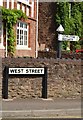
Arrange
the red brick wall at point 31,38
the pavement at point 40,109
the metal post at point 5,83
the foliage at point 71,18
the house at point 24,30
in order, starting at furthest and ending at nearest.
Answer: the foliage at point 71,18
the red brick wall at point 31,38
the house at point 24,30
the metal post at point 5,83
the pavement at point 40,109

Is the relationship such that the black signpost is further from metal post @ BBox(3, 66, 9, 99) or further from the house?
the house

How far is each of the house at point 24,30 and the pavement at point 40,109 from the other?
8.56 m

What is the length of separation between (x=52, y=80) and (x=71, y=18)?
891 inches

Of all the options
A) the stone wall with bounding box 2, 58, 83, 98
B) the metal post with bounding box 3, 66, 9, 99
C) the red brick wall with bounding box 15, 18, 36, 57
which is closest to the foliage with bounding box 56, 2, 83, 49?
the red brick wall with bounding box 15, 18, 36, 57

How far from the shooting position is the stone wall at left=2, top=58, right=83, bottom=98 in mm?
16266

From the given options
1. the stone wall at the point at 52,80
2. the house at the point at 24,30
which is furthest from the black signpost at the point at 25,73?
the house at the point at 24,30

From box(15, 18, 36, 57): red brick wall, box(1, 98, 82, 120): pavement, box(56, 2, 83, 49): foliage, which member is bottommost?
box(1, 98, 82, 120): pavement

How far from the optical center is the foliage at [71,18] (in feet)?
125

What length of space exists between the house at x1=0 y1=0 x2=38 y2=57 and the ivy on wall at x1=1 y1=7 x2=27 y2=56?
15.3 inches

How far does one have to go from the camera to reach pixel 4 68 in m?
16.2

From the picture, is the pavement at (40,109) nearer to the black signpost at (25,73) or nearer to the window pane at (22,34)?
the black signpost at (25,73)

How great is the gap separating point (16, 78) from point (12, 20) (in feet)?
28.3

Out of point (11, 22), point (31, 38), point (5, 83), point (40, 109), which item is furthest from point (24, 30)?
point (40, 109)

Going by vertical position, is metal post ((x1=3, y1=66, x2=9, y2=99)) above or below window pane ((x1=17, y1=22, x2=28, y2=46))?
below
